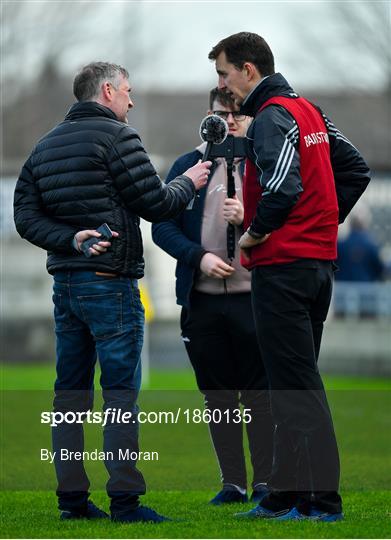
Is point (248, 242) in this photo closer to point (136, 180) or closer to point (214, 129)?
point (136, 180)

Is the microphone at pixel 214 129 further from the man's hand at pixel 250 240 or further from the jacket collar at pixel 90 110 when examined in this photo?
the man's hand at pixel 250 240

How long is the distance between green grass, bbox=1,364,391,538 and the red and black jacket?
115 cm

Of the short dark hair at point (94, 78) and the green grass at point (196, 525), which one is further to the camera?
the short dark hair at point (94, 78)

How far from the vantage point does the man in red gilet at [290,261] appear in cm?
538

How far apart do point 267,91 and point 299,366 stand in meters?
1.18

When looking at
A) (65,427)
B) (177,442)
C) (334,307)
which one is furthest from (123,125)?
(334,307)

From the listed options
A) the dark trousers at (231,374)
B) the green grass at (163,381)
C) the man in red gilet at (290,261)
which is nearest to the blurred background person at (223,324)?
the dark trousers at (231,374)

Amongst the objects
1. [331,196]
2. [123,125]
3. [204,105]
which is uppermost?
[204,105]

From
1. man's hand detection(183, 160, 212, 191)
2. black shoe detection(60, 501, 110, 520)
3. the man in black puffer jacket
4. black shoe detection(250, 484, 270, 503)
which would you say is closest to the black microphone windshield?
man's hand detection(183, 160, 212, 191)

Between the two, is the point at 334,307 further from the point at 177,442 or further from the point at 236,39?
the point at 236,39

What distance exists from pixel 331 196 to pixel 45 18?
102 feet

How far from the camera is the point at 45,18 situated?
117 ft

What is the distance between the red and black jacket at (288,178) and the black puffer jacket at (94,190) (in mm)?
462

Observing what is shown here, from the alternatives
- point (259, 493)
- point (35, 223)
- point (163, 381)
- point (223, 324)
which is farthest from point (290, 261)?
point (163, 381)
